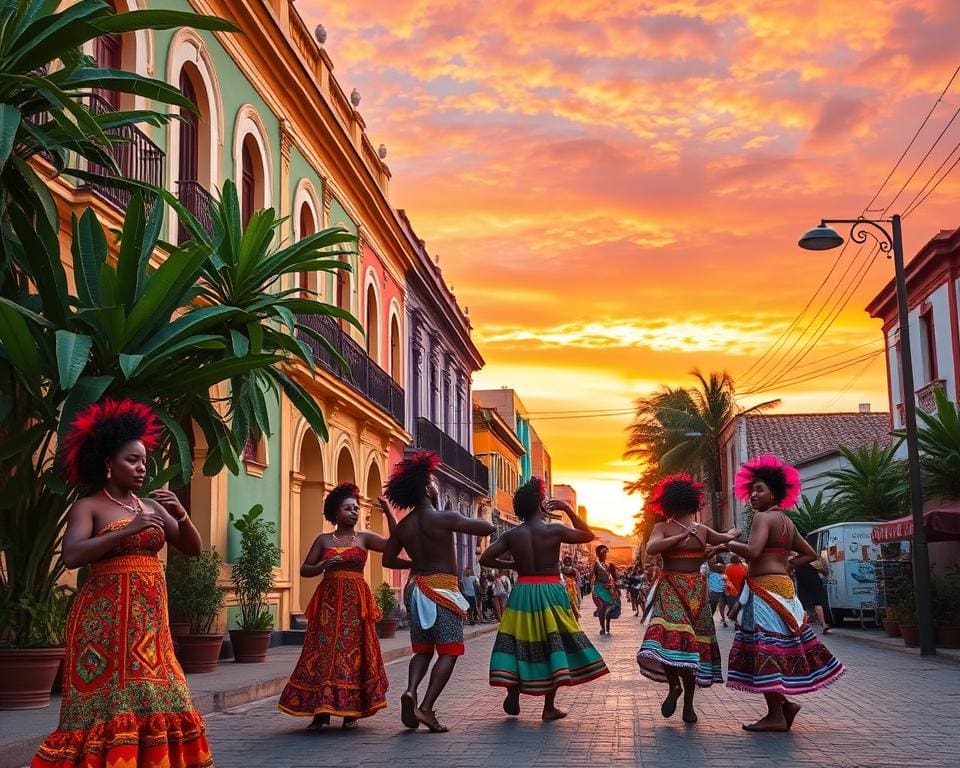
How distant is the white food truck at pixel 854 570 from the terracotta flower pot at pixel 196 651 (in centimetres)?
1585

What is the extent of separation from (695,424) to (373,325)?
3103cm

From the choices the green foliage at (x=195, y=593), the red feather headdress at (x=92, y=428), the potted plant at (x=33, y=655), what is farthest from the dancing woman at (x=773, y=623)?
the green foliage at (x=195, y=593)

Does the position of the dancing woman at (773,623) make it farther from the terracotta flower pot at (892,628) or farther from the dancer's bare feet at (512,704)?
the terracotta flower pot at (892,628)

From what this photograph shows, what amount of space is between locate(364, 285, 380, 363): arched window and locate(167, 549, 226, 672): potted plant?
13.4 m

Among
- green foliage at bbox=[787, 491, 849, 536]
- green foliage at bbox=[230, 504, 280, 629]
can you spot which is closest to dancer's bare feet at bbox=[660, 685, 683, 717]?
green foliage at bbox=[230, 504, 280, 629]

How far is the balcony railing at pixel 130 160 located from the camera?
13.2 metres

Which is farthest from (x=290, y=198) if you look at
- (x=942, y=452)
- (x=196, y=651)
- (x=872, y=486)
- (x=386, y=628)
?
(x=872, y=486)

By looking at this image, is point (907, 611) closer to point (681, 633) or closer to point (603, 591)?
point (603, 591)

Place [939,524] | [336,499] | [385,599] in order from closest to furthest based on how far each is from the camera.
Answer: [336,499]
[939,524]
[385,599]

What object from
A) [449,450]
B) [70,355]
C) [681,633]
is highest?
[449,450]

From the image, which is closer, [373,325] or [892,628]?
[892,628]

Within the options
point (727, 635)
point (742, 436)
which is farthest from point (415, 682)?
point (742, 436)

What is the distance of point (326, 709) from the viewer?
9031mm

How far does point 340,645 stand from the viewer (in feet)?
30.1
